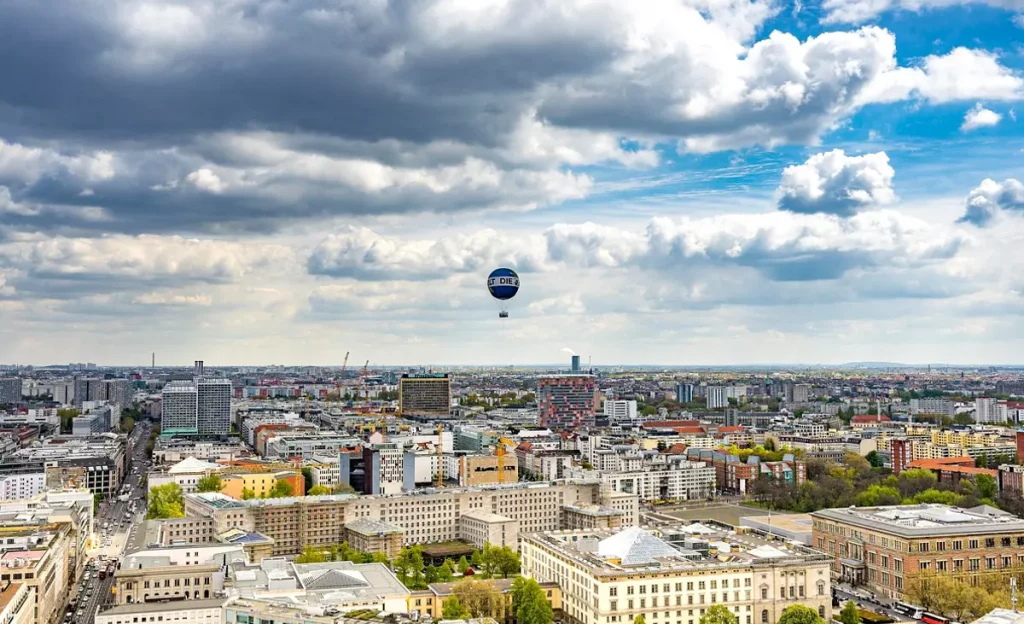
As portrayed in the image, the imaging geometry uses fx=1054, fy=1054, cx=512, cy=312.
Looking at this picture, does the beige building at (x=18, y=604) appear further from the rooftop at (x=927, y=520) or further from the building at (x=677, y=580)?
the rooftop at (x=927, y=520)

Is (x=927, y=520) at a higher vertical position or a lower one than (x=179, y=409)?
lower

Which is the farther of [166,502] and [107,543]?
[166,502]

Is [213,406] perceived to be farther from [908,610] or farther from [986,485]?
[908,610]

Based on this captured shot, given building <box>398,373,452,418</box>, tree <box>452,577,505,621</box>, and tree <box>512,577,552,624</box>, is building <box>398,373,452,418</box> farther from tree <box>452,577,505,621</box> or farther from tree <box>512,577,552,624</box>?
tree <box>512,577,552,624</box>

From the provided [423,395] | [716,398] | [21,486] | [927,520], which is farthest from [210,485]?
[716,398]

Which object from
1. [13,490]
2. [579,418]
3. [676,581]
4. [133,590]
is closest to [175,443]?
[13,490]

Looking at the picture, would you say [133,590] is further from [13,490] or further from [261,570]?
[13,490]
